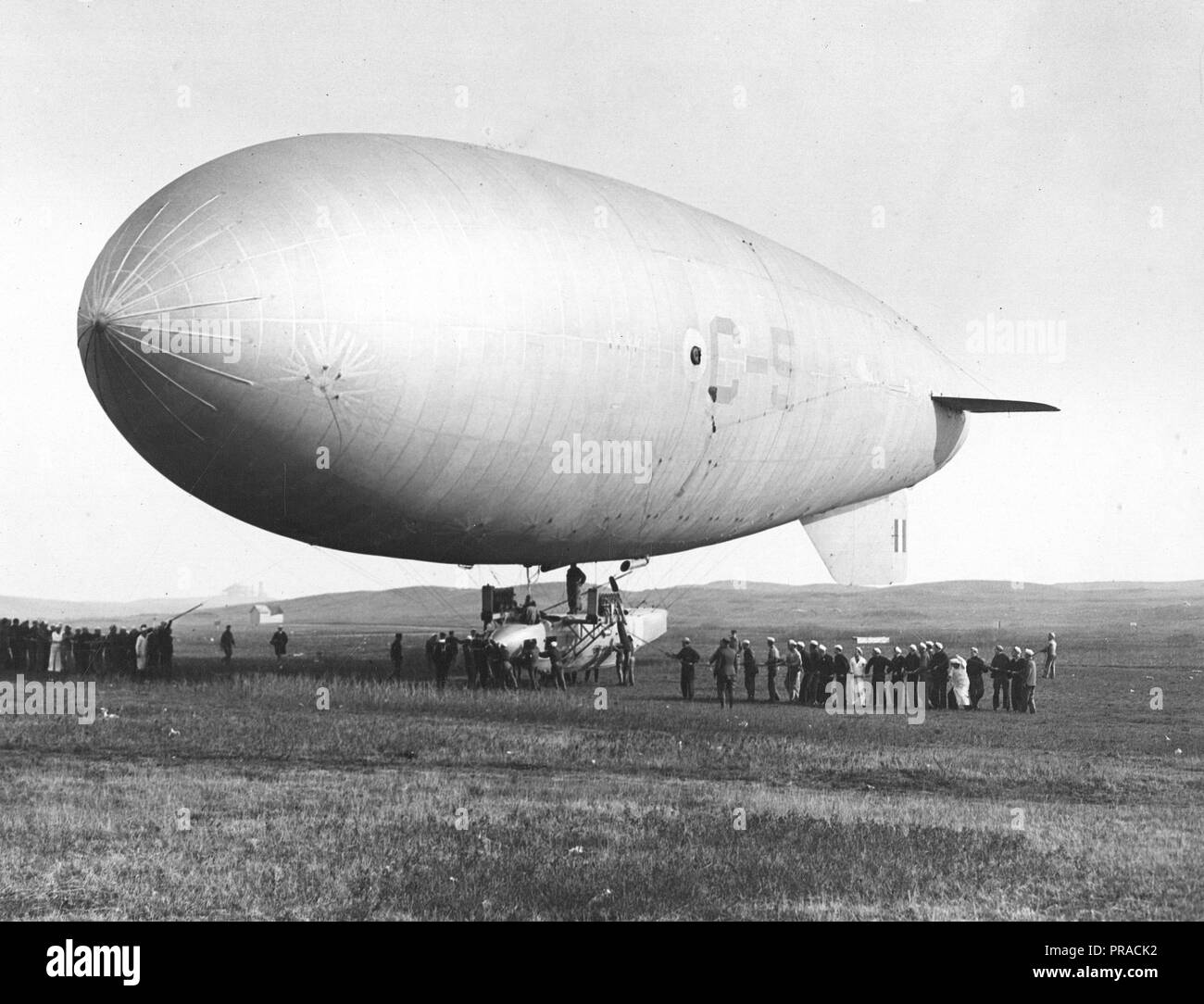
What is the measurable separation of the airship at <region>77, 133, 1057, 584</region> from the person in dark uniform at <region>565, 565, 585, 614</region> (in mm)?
3600

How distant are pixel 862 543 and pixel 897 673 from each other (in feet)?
11.0

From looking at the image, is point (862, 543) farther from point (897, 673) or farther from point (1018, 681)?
point (1018, 681)

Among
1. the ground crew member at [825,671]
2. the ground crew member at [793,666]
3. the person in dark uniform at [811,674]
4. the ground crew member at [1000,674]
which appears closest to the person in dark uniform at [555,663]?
the ground crew member at [793,666]

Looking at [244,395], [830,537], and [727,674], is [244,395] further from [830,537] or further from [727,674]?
[830,537]

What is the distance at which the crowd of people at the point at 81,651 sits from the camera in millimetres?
25875

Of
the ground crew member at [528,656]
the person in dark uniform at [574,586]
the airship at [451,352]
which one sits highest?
the airship at [451,352]

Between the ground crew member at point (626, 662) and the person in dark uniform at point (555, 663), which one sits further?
the ground crew member at point (626, 662)

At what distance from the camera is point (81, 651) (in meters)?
27.6

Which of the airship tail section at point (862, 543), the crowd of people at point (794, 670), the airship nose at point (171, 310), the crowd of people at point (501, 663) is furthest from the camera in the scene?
the airship tail section at point (862, 543)

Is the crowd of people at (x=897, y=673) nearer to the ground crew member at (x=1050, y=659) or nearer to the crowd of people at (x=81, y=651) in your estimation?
the ground crew member at (x=1050, y=659)

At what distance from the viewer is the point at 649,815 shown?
1080cm

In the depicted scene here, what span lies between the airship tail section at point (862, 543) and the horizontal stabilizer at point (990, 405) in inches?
96.7

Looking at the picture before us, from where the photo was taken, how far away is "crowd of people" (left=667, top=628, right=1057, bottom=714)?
69.5 feet
